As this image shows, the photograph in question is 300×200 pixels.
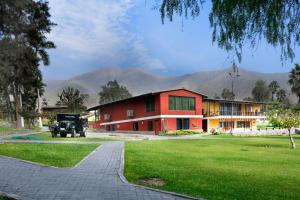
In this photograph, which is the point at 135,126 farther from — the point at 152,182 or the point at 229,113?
the point at 152,182

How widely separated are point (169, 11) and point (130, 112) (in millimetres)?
51659

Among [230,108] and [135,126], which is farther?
[230,108]

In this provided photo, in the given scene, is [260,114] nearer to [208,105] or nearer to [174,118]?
[208,105]

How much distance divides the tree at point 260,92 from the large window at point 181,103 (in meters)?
111

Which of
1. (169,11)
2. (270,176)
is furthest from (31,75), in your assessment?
(169,11)

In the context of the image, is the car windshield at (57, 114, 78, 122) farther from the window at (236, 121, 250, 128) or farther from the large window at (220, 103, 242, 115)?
the window at (236, 121, 250, 128)

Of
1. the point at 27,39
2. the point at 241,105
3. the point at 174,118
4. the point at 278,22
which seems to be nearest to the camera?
the point at 278,22

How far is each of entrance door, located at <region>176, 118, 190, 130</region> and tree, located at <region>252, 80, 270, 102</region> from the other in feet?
368

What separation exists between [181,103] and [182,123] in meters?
3.21

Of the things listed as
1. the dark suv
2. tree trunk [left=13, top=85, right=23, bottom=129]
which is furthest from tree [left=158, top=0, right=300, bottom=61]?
tree trunk [left=13, top=85, right=23, bottom=129]

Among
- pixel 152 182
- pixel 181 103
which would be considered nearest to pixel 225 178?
pixel 152 182

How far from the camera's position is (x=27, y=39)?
146 feet

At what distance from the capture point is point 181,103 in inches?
2085

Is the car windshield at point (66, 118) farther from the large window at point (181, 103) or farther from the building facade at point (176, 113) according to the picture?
the large window at point (181, 103)
